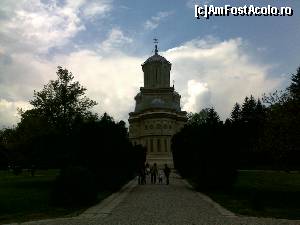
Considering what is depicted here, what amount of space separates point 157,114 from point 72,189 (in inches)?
3581

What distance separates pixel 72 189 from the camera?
21.6 metres

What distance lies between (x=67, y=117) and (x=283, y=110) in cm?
2021

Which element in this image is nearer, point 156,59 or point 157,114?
point 157,114

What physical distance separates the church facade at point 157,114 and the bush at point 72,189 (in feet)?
283

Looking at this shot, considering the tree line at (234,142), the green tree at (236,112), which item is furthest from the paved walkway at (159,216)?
the green tree at (236,112)

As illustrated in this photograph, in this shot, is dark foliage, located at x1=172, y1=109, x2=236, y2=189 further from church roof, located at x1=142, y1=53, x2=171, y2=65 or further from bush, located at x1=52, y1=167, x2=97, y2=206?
church roof, located at x1=142, y1=53, x2=171, y2=65

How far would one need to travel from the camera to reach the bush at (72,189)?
2136cm

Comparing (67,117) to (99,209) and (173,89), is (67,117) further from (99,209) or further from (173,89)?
(173,89)

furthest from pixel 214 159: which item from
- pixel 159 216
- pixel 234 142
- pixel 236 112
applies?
pixel 236 112

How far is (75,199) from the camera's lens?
70.4 feet

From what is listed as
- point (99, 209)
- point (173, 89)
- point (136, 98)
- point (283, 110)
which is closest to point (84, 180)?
point (99, 209)

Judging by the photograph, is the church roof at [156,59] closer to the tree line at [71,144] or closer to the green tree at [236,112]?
the green tree at [236,112]

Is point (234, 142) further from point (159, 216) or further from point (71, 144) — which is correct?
point (159, 216)

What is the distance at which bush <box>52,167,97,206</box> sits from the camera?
21.4 m
